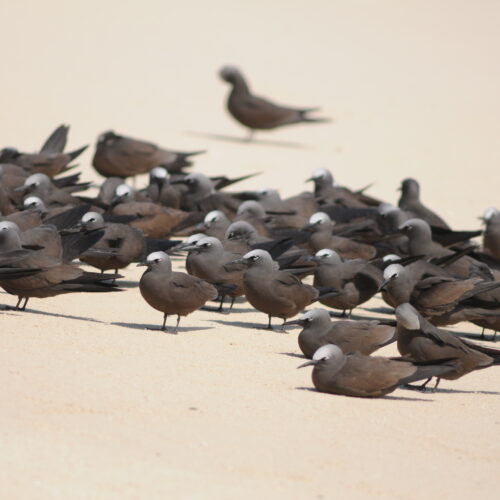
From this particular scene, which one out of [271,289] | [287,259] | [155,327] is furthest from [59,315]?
[287,259]

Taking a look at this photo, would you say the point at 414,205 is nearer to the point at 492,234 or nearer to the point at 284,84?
the point at 492,234

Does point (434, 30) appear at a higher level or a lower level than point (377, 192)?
higher

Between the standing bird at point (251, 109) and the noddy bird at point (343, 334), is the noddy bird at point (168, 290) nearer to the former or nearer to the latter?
the noddy bird at point (343, 334)

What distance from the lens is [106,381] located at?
21.6ft

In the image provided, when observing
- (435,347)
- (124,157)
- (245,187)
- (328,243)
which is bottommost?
(245,187)

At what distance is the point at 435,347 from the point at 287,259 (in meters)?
2.64

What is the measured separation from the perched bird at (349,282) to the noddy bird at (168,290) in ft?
4.67

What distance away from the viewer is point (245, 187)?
1673cm

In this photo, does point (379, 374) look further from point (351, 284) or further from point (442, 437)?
point (351, 284)

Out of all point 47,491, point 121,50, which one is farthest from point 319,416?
point 121,50

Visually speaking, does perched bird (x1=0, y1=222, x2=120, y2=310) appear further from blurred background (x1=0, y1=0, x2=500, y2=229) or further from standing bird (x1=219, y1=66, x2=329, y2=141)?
standing bird (x1=219, y1=66, x2=329, y2=141)

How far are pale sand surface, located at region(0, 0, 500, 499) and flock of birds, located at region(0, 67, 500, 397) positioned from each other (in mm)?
247

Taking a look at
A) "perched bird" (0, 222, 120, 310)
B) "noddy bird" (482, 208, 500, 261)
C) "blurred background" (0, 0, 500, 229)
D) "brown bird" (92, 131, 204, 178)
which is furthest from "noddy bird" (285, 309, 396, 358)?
"blurred background" (0, 0, 500, 229)

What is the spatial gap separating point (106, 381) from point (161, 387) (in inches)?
12.4
